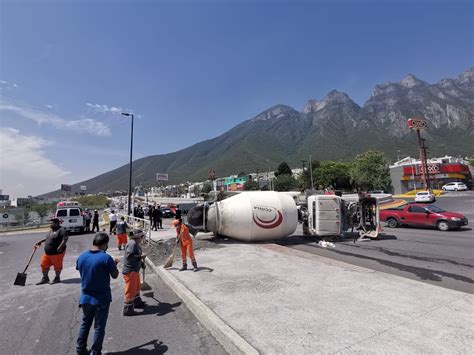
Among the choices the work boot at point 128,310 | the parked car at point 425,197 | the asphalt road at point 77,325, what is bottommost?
the asphalt road at point 77,325

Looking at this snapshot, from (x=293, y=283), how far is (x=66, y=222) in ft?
67.7

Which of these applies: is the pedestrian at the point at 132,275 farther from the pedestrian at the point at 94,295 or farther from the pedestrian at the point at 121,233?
the pedestrian at the point at 121,233

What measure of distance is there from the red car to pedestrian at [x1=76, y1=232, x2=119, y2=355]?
18.4m

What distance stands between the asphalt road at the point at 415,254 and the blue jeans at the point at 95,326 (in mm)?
7160

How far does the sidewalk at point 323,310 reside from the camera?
3814 mm

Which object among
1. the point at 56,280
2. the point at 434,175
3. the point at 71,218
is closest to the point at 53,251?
the point at 56,280

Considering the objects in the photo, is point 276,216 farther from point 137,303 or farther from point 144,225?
point 144,225

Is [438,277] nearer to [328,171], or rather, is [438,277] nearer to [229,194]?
[229,194]

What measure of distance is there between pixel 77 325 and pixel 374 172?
63.9 meters

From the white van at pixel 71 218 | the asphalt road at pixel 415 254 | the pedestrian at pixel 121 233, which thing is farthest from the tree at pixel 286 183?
the pedestrian at pixel 121 233

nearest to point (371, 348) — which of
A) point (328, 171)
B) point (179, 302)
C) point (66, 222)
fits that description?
point (179, 302)

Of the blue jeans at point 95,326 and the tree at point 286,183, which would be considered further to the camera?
the tree at point 286,183

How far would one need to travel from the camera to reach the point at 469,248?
1095 centimetres

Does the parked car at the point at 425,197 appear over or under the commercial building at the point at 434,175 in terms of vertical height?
under
